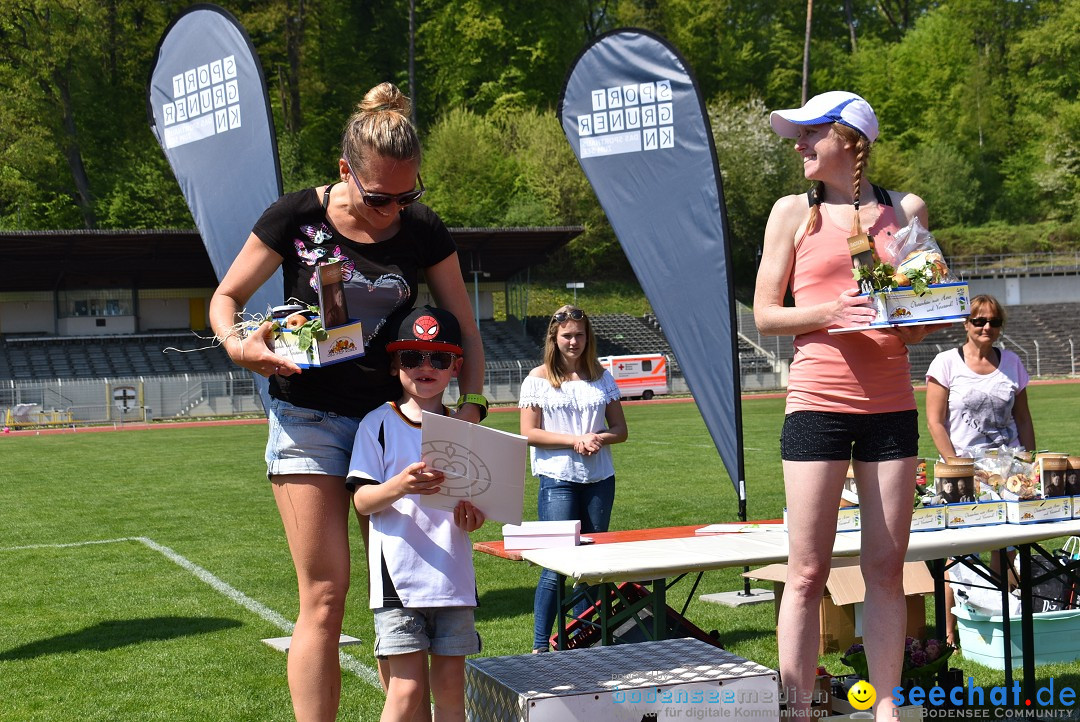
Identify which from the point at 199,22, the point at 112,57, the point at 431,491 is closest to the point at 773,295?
the point at 431,491

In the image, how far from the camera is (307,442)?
3.46m

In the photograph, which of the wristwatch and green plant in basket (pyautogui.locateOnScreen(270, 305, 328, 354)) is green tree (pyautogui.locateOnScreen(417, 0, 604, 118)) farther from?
green plant in basket (pyautogui.locateOnScreen(270, 305, 328, 354))

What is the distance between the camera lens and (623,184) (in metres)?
8.00

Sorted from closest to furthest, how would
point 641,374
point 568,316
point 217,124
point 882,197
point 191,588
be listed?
1. point 882,197
2. point 568,316
3. point 217,124
4. point 191,588
5. point 641,374

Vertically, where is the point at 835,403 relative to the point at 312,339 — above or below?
below

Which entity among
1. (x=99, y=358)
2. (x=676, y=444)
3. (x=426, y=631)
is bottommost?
(x=676, y=444)

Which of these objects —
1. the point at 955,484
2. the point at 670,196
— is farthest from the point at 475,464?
the point at 670,196

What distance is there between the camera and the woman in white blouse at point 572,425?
630 centimetres

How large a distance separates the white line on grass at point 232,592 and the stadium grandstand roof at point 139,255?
97.3 ft

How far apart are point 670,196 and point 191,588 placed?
4467mm

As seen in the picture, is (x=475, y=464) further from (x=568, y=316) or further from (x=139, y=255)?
(x=139, y=255)

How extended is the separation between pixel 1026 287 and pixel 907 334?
56.5 metres

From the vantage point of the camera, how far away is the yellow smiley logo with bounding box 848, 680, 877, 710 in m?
4.10

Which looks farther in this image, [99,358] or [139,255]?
[139,255]
